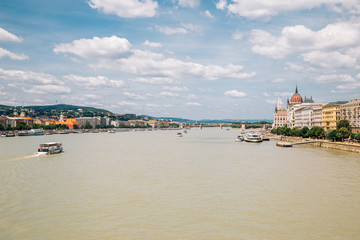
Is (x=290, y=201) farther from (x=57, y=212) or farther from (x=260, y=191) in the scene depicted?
(x=57, y=212)

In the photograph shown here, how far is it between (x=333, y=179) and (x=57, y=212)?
784 inches

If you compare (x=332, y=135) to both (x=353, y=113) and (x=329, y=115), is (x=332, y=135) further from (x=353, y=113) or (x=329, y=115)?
(x=329, y=115)

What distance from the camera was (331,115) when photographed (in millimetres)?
88312

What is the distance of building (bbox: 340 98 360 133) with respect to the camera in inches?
2960

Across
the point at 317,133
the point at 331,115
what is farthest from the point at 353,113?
the point at 317,133

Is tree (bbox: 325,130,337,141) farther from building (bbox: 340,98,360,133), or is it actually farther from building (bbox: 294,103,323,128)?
building (bbox: 294,103,323,128)

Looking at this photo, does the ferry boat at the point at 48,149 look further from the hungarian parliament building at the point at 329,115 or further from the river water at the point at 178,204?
the hungarian parliament building at the point at 329,115

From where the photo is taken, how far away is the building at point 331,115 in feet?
279

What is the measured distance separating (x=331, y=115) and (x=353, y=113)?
36.7 feet

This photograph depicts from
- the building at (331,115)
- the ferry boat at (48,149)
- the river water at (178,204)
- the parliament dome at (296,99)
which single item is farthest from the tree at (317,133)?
the parliament dome at (296,99)

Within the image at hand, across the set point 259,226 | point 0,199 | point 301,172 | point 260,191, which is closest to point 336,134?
point 301,172

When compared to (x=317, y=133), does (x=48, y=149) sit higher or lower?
lower

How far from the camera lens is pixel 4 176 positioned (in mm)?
26234

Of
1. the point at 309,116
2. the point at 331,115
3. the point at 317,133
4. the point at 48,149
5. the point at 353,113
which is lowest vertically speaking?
the point at 48,149
